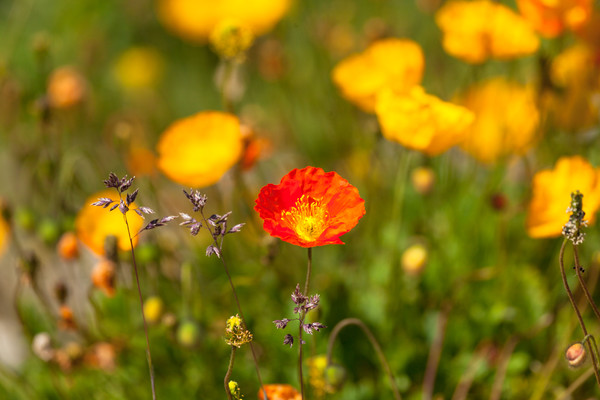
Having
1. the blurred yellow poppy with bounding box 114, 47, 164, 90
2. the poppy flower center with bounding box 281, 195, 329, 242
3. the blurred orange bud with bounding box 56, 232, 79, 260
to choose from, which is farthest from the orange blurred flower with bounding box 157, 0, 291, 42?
the poppy flower center with bounding box 281, 195, 329, 242

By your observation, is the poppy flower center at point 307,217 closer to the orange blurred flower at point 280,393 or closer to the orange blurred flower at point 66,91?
the orange blurred flower at point 280,393

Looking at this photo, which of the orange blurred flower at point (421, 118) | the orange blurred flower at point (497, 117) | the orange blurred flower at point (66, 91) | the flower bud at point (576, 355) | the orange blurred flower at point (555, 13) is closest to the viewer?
the flower bud at point (576, 355)

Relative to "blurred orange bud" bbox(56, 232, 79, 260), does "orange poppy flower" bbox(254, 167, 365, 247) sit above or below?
above

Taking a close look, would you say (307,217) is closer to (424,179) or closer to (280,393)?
(280,393)

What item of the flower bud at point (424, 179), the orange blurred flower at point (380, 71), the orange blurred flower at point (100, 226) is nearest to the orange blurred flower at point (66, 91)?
the orange blurred flower at point (100, 226)

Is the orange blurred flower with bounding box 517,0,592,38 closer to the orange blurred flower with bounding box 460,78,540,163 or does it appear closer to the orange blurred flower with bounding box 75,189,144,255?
the orange blurred flower with bounding box 460,78,540,163

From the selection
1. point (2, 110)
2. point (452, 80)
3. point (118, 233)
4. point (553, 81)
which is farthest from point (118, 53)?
point (553, 81)
